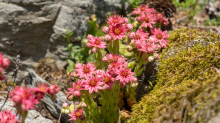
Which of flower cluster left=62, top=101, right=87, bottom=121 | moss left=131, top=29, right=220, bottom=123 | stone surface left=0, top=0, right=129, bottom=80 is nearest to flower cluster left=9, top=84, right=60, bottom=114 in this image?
flower cluster left=62, top=101, right=87, bottom=121

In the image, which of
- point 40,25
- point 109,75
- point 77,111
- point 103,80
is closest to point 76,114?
point 77,111

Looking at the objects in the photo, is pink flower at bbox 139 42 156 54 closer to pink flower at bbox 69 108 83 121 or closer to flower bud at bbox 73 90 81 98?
flower bud at bbox 73 90 81 98

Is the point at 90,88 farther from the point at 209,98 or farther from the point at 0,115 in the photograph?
the point at 209,98

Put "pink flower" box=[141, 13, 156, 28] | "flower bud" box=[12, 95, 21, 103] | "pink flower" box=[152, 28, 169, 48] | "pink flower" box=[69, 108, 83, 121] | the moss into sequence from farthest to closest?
"pink flower" box=[141, 13, 156, 28] < "pink flower" box=[152, 28, 169, 48] < "pink flower" box=[69, 108, 83, 121] < the moss < "flower bud" box=[12, 95, 21, 103]

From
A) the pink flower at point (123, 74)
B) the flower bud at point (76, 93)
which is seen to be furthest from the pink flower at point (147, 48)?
the flower bud at point (76, 93)

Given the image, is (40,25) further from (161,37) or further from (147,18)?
(161,37)

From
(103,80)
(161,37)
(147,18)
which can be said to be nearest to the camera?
(103,80)

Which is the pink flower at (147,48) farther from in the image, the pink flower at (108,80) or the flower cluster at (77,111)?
the flower cluster at (77,111)
